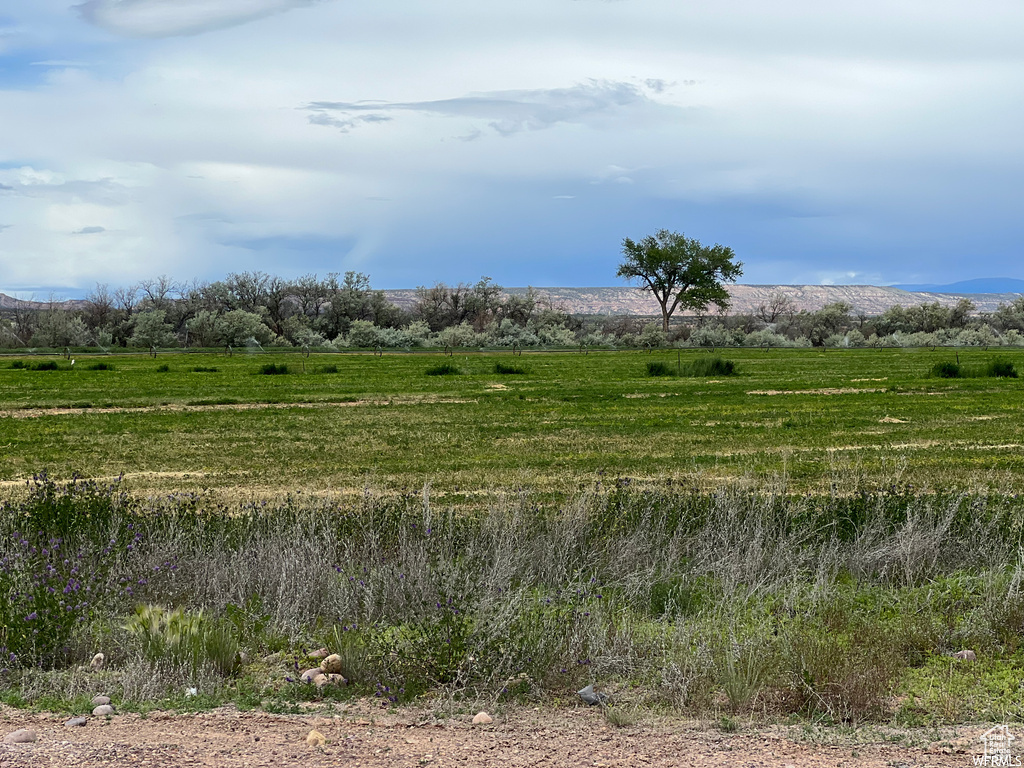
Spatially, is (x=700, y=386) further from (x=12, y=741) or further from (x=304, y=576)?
(x=12, y=741)

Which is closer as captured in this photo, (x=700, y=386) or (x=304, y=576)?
(x=304, y=576)

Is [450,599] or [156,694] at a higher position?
[450,599]

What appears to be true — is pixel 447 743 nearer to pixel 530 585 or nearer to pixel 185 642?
pixel 185 642

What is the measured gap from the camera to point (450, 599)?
7.10 meters

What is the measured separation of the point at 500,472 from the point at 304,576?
742 cm

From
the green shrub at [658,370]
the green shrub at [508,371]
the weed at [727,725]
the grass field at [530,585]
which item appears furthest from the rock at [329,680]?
the green shrub at [508,371]

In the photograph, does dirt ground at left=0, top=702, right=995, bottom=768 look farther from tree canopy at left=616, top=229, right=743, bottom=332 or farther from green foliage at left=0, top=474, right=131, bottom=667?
tree canopy at left=616, top=229, right=743, bottom=332

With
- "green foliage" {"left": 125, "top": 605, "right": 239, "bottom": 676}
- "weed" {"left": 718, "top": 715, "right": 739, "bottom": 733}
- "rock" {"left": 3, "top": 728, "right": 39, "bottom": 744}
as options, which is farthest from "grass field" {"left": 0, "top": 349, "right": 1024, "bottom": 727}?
"rock" {"left": 3, "top": 728, "right": 39, "bottom": 744}

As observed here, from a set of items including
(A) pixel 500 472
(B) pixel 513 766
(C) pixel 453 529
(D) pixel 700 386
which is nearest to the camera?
(B) pixel 513 766

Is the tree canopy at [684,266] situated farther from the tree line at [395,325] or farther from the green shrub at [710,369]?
the green shrub at [710,369]

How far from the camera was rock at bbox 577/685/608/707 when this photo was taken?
21.0ft

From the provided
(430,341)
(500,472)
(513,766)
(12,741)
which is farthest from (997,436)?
(430,341)

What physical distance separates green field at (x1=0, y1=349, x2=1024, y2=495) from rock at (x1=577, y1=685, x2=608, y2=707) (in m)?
6.16

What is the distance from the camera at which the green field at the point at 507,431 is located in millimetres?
15266
